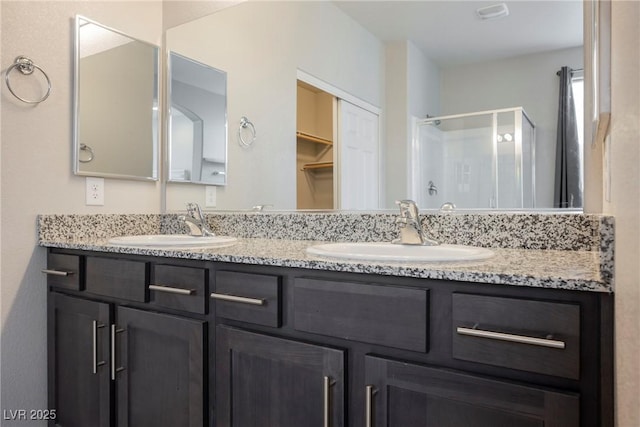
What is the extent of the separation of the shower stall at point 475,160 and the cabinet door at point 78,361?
1.15 meters

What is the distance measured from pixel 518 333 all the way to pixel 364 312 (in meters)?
0.29

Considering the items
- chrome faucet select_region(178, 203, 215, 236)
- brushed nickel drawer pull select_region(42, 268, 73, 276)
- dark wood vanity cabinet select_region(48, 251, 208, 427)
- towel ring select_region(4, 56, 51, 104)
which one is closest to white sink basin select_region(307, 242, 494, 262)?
dark wood vanity cabinet select_region(48, 251, 208, 427)

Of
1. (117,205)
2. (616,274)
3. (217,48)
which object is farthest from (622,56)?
(117,205)

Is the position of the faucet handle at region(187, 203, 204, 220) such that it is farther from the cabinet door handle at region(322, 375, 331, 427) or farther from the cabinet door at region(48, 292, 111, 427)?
the cabinet door handle at region(322, 375, 331, 427)

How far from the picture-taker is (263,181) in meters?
1.77

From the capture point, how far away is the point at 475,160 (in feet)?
4.24

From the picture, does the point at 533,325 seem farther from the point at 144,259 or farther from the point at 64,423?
the point at 64,423

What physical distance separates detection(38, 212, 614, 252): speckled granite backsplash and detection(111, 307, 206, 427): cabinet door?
0.56 metres

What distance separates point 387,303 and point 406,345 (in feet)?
0.29

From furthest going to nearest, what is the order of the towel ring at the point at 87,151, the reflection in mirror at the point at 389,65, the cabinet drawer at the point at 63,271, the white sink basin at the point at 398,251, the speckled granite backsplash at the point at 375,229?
the towel ring at the point at 87,151 → the cabinet drawer at the point at 63,271 → the reflection in mirror at the point at 389,65 → the speckled granite backsplash at the point at 375,229 → the white sink basin at the point at 398,251

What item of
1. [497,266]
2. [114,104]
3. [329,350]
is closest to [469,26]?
[497,266]

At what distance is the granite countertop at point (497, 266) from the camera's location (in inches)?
27.7

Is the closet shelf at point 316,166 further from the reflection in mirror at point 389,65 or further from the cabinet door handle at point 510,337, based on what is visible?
the cabinet door handle at point 510,337

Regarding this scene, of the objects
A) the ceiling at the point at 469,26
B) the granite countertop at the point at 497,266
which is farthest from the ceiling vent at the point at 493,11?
the granite countertop at the point at 497,266
